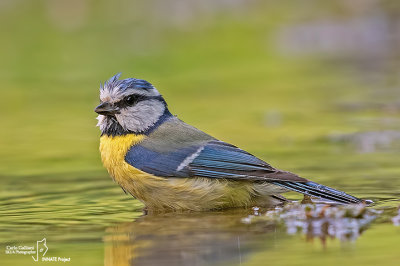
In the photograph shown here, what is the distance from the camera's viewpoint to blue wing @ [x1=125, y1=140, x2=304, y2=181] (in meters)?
6.32

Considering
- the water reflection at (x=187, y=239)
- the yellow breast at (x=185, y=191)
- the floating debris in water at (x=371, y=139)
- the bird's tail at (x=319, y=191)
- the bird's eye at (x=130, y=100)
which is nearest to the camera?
the water reflection at (x=187, y=239)

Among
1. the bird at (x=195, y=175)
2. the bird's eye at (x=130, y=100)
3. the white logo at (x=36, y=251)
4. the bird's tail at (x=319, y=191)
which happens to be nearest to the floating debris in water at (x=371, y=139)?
the bird at (x=195, y=175)

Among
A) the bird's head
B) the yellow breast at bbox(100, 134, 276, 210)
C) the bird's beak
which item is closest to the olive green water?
the yellow breast at bbox(100, 134, 276, 210)

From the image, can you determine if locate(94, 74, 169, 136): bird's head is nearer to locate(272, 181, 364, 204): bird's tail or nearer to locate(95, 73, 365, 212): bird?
locate(95, 73, 365, 212): bird

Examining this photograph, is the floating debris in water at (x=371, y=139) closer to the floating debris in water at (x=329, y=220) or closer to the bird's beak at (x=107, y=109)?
the bird's beak at (x=107, y=109)

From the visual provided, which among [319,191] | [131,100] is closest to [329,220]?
[319,191]

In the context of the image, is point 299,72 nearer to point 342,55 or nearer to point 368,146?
point 342,55

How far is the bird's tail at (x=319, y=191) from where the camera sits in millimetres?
6246

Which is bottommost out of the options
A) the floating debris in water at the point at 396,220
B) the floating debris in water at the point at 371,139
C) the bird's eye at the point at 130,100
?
the floating debris in water at the point at 396,220

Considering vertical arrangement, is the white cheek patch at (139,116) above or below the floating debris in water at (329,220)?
above

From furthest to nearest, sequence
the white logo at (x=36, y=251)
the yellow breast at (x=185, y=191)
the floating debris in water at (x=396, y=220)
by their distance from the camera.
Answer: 1. the yellow breast at (x=185, y=191)
2. the floating debris in water at (x=396, y=220)
3. the white logo at (x=36, y=251)

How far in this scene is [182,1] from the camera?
2573cm

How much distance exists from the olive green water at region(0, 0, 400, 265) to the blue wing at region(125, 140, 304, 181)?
0.29 metres

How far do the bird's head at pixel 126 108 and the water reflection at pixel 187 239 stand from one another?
0.83m
